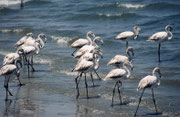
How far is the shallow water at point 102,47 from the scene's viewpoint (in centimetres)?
1354

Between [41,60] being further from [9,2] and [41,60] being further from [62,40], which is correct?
[9,2]

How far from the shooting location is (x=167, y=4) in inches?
1288

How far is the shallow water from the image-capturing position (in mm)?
13539

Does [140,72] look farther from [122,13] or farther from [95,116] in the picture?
[122,13]

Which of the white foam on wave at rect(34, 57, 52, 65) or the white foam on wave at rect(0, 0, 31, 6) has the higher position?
the white foam on wave at rect(0, 0, 31, 6)

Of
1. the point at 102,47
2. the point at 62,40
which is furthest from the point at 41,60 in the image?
the point at 62,40

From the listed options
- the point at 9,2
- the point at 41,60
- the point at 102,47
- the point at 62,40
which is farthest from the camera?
the point at 9,2

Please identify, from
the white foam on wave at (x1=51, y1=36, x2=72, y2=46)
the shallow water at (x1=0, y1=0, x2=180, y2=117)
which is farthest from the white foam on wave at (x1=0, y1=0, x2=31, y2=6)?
the white foam on wave at (x1=51, y1=36, x2=72, y2=46)

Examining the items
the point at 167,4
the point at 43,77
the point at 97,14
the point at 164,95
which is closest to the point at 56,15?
the point at 97,14

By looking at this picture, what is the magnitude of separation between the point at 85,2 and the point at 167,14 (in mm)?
9166

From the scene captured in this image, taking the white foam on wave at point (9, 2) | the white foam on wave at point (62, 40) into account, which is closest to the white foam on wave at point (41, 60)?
the white foam on wave at point (62, 40)

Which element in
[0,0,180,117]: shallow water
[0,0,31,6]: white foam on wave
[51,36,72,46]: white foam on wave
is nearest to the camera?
[0,0,180,117]: shallow water

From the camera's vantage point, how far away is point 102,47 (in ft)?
76.3

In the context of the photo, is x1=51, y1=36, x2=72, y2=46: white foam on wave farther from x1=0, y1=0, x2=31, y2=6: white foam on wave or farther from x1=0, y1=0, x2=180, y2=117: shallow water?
x1=0, y1=0, x2=31, y2=6: white foam on wave
